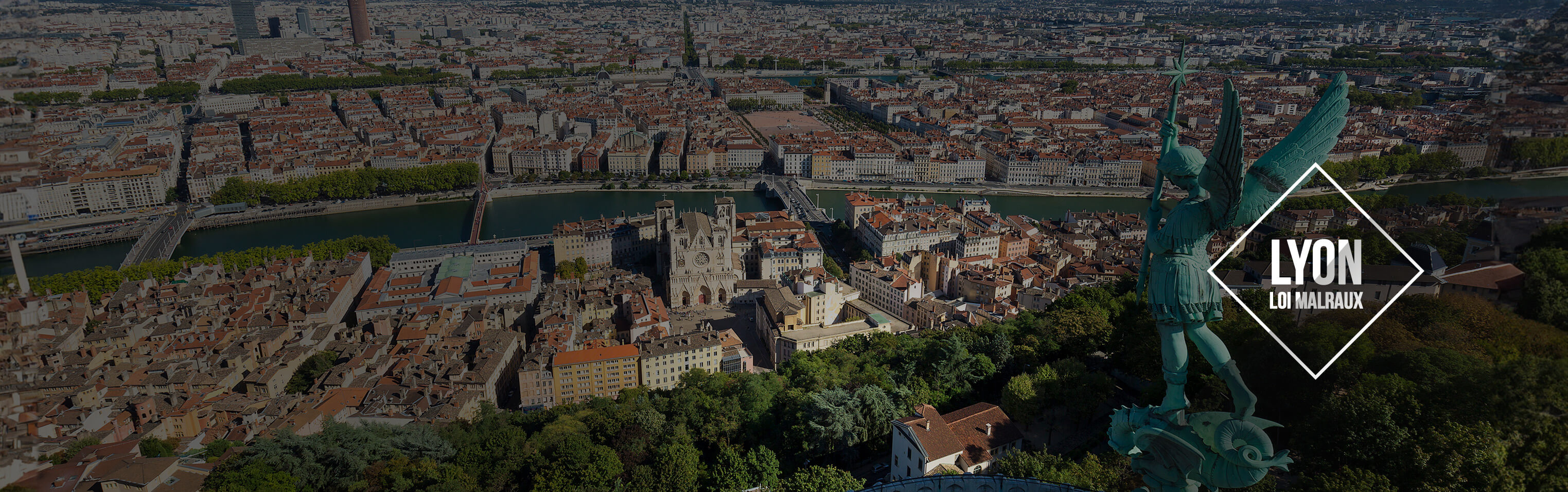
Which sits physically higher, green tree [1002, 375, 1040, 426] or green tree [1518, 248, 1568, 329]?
green tree [1518, 248, 1568, 329]

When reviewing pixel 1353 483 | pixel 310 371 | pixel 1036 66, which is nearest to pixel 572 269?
pixel 310 371

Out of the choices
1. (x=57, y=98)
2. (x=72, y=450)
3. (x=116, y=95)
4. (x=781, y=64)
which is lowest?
(x=72, y=450)

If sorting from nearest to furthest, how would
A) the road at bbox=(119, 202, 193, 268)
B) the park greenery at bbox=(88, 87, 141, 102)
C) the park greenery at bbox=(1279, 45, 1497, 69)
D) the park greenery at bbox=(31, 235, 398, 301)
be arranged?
the park greenery at bbox=(31, 235, 398, 301) → the road at bbox=(119, 202, 193, 268) → the park greenery at bbox=(88, 87, 141, 102) → the park greenery at bbox=(1279, 45, 1497, 69)

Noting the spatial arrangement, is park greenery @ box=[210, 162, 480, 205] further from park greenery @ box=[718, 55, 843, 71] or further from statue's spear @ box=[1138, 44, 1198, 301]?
park greenery @ box=[718, 55, 843, 71]

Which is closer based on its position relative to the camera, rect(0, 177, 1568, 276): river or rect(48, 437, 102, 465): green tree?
rect(48, 437, 102, 465): green tree

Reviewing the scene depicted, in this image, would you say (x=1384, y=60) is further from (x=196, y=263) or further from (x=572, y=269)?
(x=196, y=263)

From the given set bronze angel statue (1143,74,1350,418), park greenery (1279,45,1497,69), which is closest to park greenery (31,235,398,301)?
bronze angel statue (1143,74,1350,418)
